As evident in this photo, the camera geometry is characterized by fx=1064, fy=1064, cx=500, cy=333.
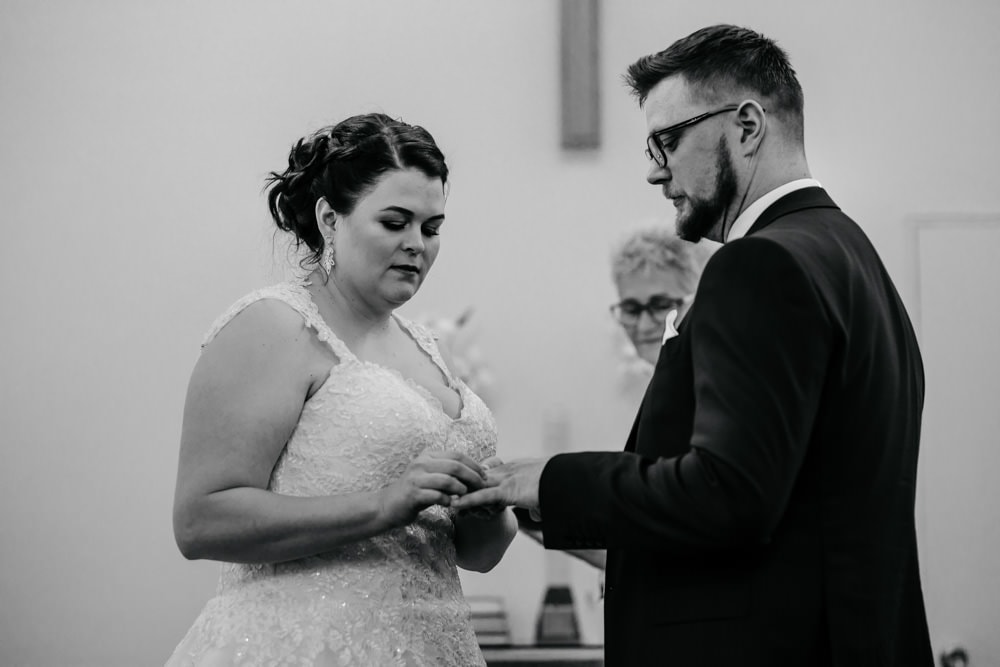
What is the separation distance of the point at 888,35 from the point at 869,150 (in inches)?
21.2

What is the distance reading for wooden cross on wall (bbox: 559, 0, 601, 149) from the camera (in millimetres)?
4777

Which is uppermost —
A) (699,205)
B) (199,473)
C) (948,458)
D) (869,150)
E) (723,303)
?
(869,150)

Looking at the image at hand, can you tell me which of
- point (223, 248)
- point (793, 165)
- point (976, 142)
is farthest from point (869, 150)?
point (793, 165)

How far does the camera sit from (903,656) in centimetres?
161

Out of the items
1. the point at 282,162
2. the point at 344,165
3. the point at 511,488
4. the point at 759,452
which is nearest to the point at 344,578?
the point at 511,488

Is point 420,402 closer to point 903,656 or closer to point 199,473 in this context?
point 199,473

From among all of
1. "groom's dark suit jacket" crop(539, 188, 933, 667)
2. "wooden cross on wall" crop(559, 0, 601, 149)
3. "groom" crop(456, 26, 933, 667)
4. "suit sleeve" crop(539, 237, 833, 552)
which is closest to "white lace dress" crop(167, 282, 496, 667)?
"groom" crop(456, 26, 933, 667)

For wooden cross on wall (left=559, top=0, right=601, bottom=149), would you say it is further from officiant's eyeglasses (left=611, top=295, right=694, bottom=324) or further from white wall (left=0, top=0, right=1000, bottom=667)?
officiant's eyeglasses (left=611, top=295, right=694, bottom=324)

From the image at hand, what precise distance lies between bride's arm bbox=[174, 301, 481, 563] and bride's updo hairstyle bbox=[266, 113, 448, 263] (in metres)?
0.42

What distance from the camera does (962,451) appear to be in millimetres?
4695

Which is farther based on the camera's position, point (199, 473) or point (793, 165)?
point (199, 473)

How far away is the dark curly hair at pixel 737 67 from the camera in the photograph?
1732 millimetres

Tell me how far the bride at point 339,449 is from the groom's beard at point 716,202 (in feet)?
1.85

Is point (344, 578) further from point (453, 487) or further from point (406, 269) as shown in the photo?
point (406, 269)
